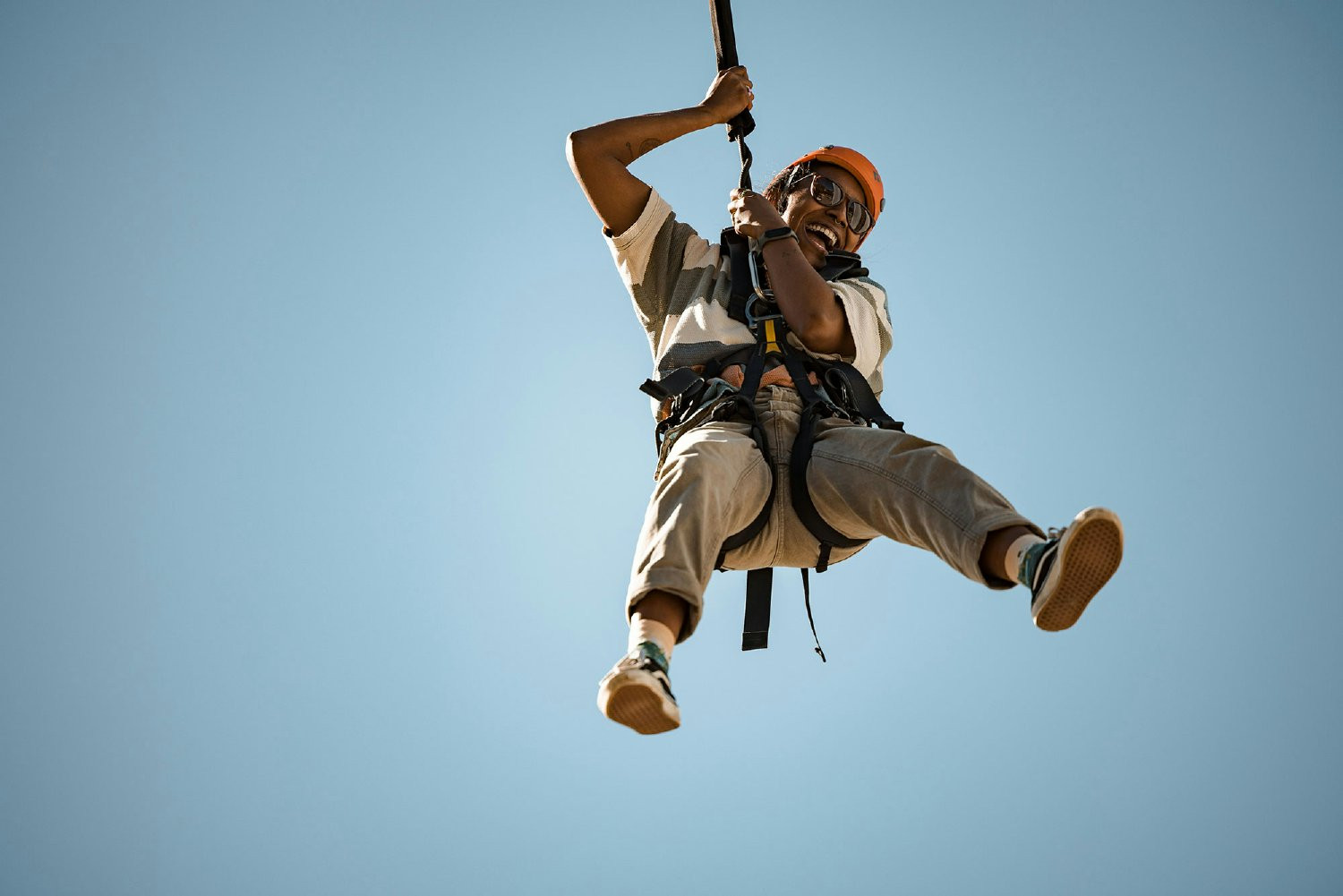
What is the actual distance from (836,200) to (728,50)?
2.75 feet

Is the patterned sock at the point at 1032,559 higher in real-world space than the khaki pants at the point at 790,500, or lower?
lower

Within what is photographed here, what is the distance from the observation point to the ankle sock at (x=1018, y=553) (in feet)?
12.5

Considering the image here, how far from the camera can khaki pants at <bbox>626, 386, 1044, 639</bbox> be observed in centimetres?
400

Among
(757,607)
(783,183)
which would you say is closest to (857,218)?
(783,183)

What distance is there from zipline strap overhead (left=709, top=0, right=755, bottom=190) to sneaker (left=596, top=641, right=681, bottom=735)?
278 cm

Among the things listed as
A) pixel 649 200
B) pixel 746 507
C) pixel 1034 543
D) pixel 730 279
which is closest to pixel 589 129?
pixel 649 200

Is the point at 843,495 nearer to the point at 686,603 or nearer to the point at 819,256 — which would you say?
the point at 686,603

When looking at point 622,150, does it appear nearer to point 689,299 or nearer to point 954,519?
point 689,299

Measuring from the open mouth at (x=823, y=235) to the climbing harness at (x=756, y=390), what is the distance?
0.25 meters

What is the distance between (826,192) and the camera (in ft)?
18.7

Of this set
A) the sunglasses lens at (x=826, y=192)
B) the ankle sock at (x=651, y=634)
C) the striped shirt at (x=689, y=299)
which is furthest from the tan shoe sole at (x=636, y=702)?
the sunglasses lens at (x=826, y=192)

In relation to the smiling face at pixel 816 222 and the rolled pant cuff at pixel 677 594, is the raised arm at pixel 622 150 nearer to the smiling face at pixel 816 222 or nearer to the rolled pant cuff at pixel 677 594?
the smiling face at pixel 816 222

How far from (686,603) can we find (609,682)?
1.91 ft

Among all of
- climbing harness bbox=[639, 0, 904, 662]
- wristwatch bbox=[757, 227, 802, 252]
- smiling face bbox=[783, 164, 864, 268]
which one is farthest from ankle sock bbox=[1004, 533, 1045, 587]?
smiling face bbox=[783, 164, 864, 268]
